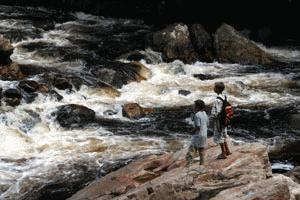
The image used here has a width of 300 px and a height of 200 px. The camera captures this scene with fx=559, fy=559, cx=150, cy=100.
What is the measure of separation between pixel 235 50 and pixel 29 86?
9.88 metres

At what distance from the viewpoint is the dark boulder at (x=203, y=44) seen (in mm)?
24375

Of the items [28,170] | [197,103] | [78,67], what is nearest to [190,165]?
[197,103]

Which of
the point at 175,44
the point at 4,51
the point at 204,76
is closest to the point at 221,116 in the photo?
the point at 4,51

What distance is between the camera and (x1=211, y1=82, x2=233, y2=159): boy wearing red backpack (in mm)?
9492

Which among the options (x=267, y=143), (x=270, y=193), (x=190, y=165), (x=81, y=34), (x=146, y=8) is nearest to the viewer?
(x=270, y=193)

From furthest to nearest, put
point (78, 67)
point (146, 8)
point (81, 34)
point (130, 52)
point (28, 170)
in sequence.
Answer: point (146, 8)
point (81, 34)
point (130, 52)
point (78, 67)
point (28, 170)

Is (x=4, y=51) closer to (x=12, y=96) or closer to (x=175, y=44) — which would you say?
(x=12, y=96)

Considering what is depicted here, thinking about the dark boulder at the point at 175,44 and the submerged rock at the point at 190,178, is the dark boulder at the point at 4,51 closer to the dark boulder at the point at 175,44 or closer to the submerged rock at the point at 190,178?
the dark boulder at the point at 175,44

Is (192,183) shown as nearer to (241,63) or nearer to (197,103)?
(197,103)

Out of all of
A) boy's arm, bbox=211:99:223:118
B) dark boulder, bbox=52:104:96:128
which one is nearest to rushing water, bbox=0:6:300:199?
dark boulder, bbox=52:104:96:128

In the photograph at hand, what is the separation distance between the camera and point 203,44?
24719 millimetres

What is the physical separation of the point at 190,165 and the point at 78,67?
41.6ft

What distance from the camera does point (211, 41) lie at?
24.8 metres

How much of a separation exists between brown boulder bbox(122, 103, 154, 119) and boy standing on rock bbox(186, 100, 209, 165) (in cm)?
763
